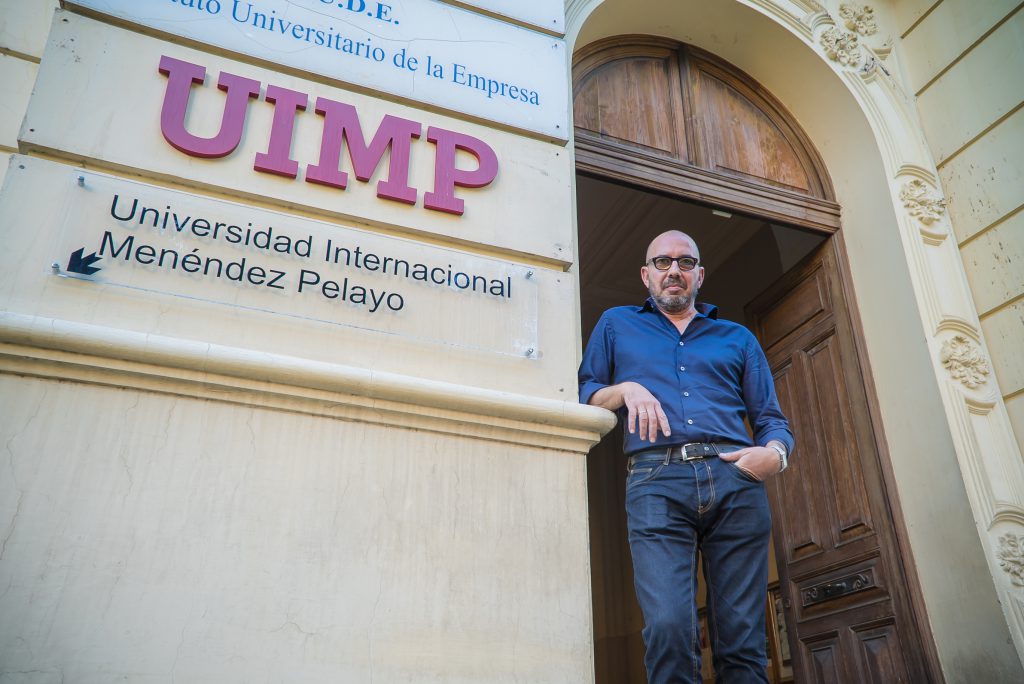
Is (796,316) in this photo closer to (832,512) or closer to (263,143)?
(832,512)

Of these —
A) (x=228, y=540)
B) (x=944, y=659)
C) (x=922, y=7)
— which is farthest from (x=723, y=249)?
(x=228, y=540)

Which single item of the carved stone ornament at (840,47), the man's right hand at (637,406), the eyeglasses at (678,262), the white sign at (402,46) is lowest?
the man's right hand at (637,406)

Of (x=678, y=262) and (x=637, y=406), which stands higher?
(x=678, y=262)

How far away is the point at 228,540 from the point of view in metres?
2.21

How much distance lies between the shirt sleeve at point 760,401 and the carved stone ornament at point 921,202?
208cm

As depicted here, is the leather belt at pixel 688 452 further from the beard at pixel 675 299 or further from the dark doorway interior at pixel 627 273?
the dark doorway interior at pixel 627 273

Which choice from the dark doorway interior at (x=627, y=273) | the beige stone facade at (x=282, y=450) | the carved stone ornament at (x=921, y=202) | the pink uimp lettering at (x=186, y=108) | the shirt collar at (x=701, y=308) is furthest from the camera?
the dark doorway interior at (x=627, y=273)

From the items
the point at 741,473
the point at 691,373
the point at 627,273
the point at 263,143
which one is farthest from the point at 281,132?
the point at 627,273

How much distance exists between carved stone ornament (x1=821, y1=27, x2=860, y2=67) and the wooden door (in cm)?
113

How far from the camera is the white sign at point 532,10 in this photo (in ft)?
11.5

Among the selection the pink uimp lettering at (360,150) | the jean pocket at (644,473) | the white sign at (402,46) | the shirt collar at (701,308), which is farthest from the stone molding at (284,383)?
the white sign at (402,46)

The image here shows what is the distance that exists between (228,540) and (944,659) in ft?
10.5

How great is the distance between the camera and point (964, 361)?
13.3 ft

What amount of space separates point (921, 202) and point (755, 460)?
8.87 feet
